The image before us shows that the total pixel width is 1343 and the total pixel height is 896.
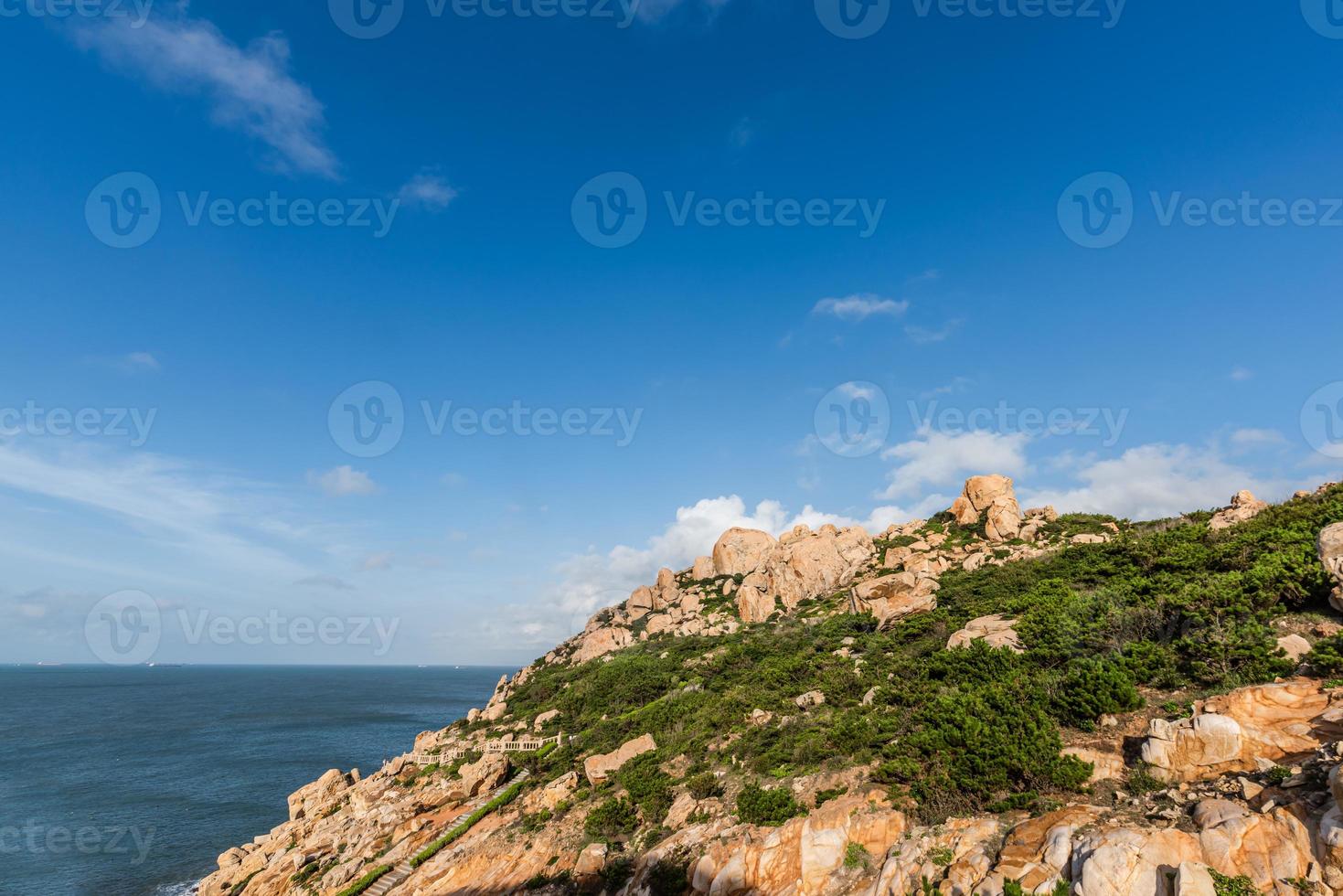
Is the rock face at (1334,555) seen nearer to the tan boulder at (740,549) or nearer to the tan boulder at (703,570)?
the tan boulder at (740,549)

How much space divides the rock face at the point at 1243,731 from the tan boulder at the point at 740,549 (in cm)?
7179

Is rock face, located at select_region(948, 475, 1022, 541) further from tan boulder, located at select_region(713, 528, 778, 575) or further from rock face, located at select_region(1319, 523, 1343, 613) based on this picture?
rock face, located at select_region(1319, 523, 1343, 613)

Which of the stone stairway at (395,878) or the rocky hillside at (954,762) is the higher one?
the rocky hillside at (954,762)

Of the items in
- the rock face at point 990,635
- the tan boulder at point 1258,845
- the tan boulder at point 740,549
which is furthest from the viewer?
the tan boulder at point 740,549

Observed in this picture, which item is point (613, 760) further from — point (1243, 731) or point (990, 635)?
point (1243, 731)

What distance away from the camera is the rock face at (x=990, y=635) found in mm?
28234

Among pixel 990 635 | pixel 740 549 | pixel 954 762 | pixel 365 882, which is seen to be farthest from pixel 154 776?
pixel 990 635

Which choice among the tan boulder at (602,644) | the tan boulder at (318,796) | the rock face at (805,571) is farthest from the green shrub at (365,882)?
the rock face at (805,571)

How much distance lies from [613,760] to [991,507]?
4945 centimetres

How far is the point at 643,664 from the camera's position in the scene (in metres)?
57.4

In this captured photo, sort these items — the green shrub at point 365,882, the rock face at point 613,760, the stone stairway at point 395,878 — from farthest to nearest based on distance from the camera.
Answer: the rock face at point 613,760 → the green shrub at point 365,882 → the stone stairway at point 395,878

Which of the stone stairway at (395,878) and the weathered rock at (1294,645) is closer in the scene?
the weathered rock at (1294,645)

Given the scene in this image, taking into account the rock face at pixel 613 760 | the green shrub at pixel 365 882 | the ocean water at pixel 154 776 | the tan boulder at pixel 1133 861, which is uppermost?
the tan boulder at pixel 1133 861

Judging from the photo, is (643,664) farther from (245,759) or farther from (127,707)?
(127,707)
